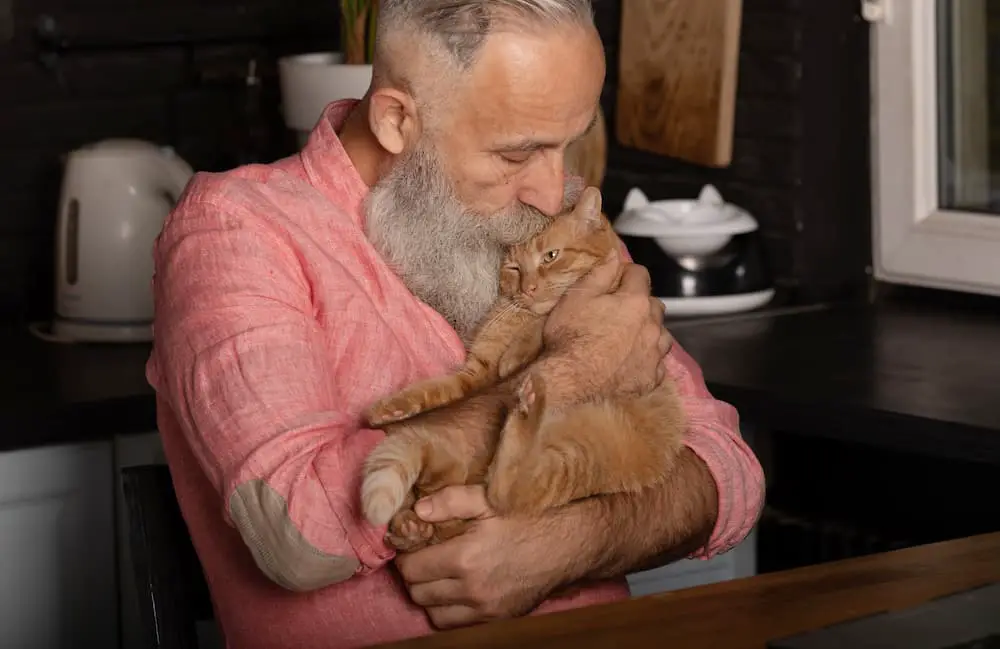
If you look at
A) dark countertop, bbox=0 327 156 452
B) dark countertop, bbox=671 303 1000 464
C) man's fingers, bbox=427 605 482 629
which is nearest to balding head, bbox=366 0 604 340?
man's fingers, bbox=427 605 482 629

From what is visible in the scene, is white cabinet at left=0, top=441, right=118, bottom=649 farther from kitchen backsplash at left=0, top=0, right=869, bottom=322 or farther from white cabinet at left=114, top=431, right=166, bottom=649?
kitchen backsplash at left=0, top=0, right=869, bottom=322

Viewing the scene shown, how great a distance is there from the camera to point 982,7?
2562 millimetres

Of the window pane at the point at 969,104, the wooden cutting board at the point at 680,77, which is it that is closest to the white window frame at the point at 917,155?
the window pane at the point at 969,104

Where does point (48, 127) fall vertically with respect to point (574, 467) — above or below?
above

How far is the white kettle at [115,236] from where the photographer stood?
8.49 feet

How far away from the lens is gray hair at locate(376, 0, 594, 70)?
164 cm

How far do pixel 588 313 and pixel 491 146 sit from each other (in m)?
0.20

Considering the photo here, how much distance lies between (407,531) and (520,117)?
431mm

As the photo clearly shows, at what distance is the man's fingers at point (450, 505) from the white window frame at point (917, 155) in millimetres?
1295

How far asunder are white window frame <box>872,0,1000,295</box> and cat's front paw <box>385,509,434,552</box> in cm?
133

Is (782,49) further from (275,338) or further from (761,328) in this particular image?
(275,338)

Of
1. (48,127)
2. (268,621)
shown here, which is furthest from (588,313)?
(48,127)

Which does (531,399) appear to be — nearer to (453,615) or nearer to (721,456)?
(453,615)

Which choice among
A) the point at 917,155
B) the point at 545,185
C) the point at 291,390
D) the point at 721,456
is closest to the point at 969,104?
the point at 917,155
